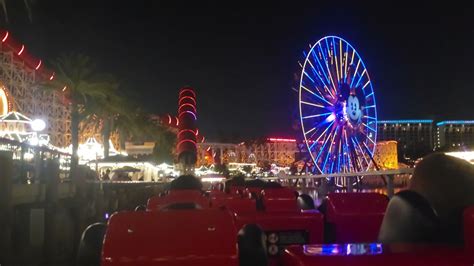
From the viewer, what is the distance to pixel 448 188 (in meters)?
2.82

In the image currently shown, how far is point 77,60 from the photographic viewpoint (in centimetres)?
4425

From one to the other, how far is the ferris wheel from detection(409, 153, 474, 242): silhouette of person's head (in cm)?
3287

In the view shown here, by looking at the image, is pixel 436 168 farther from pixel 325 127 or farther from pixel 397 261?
pixel 325 127

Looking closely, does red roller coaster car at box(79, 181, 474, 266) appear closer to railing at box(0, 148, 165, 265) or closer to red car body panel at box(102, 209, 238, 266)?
red car body panel at box(102, 209, 238, 266)

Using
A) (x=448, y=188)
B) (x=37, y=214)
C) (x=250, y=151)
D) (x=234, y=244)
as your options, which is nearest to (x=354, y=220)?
(x=448, y=188)

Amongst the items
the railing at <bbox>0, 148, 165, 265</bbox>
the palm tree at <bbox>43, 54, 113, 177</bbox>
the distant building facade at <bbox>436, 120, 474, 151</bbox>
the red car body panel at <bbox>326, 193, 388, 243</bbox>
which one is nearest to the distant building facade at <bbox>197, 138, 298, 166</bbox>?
the distant building facade at <bbox>436, 120, 474, 151</bbox>

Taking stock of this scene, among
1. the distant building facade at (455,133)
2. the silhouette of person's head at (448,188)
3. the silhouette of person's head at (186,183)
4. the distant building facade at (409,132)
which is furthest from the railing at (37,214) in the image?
the distant building facade at (409,132)

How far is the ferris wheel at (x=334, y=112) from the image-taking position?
36.0m

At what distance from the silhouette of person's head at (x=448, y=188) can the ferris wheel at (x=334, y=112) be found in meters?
32.9

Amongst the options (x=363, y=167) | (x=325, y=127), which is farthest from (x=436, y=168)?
(x=363, y=167)

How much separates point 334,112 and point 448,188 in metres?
33.5

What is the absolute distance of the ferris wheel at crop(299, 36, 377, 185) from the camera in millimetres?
35969

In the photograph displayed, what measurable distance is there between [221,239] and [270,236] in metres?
1.94

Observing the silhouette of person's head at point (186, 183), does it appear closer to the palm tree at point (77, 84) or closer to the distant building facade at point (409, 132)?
the palm tree at point (77, 84)
